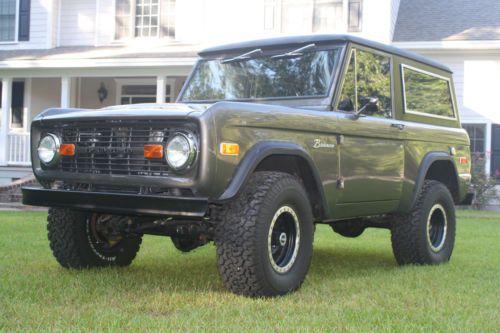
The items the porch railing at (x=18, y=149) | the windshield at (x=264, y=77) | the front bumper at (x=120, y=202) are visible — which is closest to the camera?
the front bumper at (x=120, y=202)

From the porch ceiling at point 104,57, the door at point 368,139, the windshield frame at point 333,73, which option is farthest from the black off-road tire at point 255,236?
the porch ceiling at point 104,57

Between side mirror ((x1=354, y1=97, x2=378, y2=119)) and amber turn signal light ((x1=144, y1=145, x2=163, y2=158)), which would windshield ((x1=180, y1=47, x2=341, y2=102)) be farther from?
amber turn signal light ((x1=144, y1=145, x2=163, y2=158))

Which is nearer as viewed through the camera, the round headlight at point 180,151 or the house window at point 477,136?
the round headlight at point 180,151

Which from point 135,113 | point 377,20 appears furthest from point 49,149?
point 377,20

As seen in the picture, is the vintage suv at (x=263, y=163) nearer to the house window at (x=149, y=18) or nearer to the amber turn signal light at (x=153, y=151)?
the amber turn signal light at (x=153, y=151)

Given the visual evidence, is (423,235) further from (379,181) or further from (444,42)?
(444,42)

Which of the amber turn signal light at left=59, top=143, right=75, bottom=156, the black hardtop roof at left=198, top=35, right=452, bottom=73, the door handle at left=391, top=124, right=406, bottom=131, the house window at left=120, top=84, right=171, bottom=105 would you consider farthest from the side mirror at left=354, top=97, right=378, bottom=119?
the house window at left=120, top=84, right=171, bottom=105

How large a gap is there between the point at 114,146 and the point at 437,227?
3638 millimetres

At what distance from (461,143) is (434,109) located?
51 cm

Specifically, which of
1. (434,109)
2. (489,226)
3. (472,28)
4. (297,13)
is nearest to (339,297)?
(434,109)

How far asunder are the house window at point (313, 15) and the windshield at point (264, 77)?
9.87m

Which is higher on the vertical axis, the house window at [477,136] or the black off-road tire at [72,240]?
the house window at [477,136]

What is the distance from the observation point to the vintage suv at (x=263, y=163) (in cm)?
407

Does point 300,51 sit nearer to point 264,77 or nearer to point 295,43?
point 295,43
